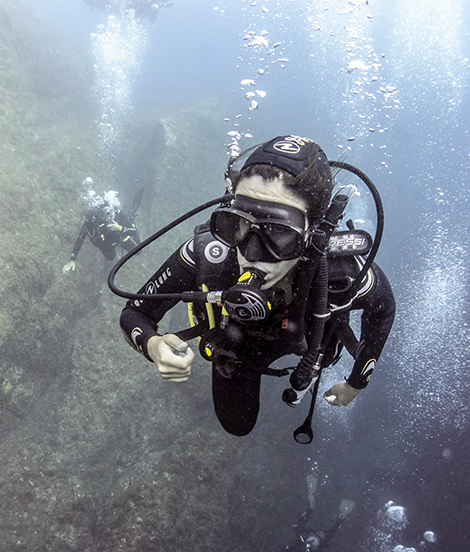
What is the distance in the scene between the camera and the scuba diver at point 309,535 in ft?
17.4

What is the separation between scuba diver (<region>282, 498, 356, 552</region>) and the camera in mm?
5301

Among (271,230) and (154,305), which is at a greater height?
(271,230)

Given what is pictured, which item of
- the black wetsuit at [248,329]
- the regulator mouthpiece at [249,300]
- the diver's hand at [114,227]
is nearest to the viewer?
the regulator mouthpiece at [249,300]

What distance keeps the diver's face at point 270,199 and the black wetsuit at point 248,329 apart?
21cm

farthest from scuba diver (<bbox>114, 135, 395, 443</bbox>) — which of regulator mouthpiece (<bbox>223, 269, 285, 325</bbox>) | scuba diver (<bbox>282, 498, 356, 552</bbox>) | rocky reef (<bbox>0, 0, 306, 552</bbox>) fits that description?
scuba diver (<bbox>282, 498, 356, 552</bbox>)

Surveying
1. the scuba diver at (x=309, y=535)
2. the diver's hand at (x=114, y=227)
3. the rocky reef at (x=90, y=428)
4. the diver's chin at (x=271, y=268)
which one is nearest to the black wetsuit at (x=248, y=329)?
the diver's chin at (x=271, y=268)

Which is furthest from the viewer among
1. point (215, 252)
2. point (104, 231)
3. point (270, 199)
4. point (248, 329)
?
point (104, 231)

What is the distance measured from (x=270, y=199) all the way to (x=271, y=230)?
5.9 inches

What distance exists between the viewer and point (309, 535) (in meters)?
5.52

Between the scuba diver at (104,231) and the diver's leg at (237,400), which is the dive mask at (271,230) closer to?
the diver's leg at (237,400)

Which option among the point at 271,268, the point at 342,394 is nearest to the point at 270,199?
the point at 271,268

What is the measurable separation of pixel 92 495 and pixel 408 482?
5751 mm

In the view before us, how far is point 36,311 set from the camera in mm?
7168

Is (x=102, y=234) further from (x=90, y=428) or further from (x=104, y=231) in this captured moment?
(x=90, y=428)
